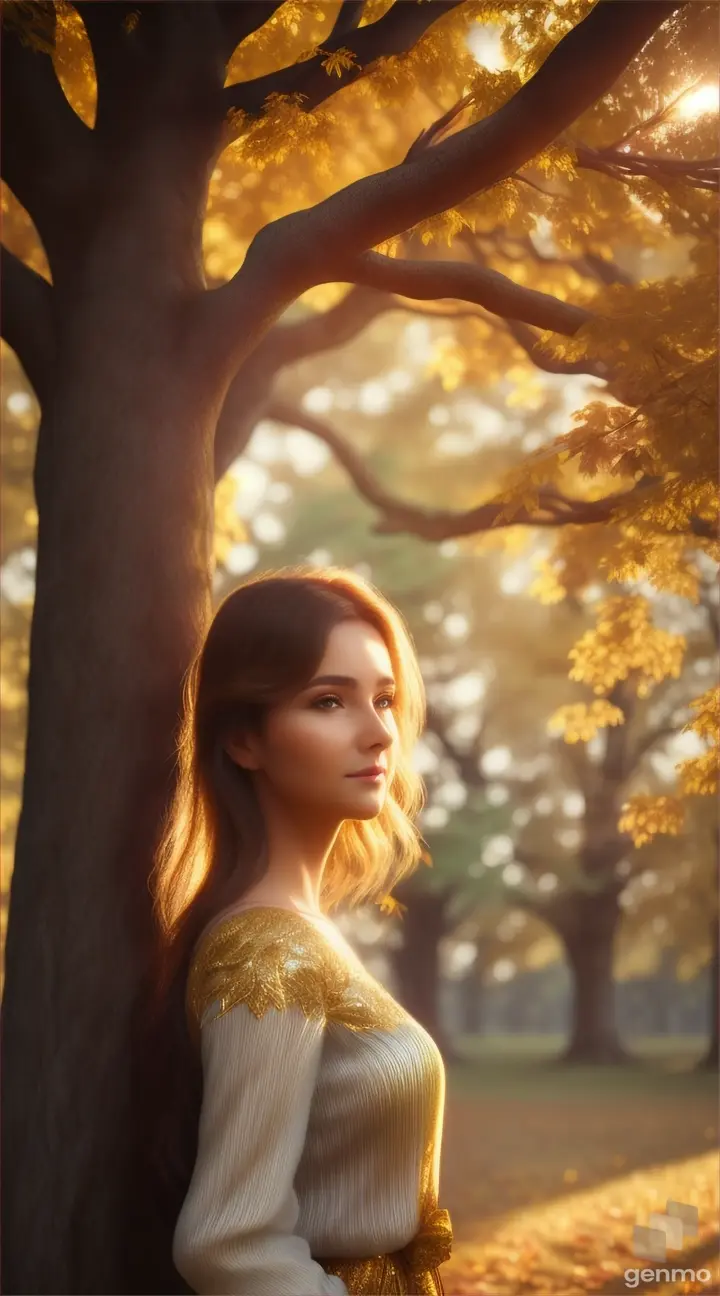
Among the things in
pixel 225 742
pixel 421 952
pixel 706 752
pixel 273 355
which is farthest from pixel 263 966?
pixel 421 952

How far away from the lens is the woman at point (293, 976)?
2.44 m

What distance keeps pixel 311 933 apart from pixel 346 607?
797 mm

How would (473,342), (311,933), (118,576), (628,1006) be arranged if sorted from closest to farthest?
(311,933) → (118,576) → (473,342) → (628,1006)

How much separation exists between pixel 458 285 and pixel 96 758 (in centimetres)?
195

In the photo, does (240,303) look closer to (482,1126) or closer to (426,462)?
(482,1126)

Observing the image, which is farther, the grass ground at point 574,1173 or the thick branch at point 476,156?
the grass ground at point 574,1173

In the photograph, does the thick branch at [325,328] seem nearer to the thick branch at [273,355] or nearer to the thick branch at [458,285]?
the thick branch at [273,355]

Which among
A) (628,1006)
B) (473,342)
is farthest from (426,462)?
(628,1006)

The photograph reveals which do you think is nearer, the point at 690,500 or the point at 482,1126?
the point at 690,500

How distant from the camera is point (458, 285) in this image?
4.14m

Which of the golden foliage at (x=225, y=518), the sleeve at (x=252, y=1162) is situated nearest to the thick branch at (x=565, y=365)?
the sleeve at (x=252, y=1162)

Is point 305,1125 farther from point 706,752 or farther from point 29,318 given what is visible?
point 706,752

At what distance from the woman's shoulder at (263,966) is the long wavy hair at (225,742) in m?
0.14

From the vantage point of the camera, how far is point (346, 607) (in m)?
3.05
